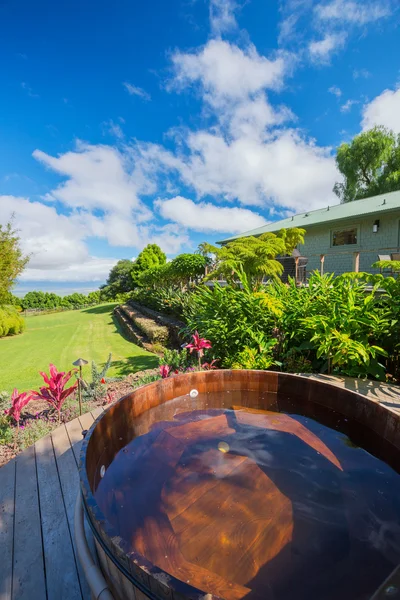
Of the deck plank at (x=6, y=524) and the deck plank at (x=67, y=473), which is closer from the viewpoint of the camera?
the deck plank at (x=6, y=524)

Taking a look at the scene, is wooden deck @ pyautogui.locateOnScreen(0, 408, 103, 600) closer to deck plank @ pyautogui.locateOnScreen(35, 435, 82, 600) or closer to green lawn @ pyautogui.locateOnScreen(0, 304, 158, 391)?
deck plank @ pyautogui.locateOnScreen(35, 435, 82, 600)

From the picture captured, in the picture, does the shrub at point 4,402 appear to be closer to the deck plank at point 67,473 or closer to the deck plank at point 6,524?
the deck plank at point 67,473

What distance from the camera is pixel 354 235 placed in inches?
506

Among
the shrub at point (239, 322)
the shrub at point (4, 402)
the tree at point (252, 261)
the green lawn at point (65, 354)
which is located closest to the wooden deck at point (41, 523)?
the shrub at point (4, 402)

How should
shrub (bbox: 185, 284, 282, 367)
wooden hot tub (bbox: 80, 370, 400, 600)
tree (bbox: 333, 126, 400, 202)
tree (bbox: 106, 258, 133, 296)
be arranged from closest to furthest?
wooden hot tub (bbox: 80, 370, 400, 600)
shrub (bbox: 185, 284, 282, 367)
tree (bbox: 333, 126, 400, 202)
tree (bbox: 106, 258, 133, 296)

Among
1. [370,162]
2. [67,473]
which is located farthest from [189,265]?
[370,162]

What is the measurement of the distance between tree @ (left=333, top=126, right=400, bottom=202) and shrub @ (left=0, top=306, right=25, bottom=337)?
2660 cm

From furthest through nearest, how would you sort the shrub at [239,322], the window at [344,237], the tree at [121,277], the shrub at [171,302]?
the tree at [121,277], the window at [344,237], the shrub at [171,302], the shrub at [239,322]

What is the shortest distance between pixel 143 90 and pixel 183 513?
1658 cm

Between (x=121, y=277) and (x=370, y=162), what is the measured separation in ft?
93.5

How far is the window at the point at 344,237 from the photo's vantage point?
1286cm

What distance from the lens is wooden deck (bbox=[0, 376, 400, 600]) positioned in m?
1.43

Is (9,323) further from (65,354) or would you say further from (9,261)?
(65,354)

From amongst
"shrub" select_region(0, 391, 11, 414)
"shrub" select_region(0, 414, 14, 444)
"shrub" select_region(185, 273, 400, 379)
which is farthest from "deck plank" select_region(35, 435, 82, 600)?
"shrub" select_region(185, 273, 400, 379)
